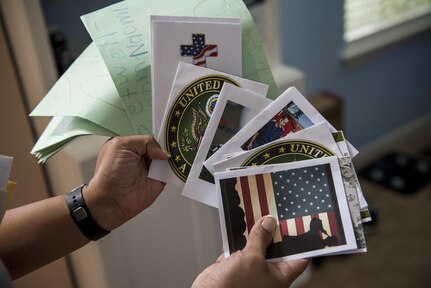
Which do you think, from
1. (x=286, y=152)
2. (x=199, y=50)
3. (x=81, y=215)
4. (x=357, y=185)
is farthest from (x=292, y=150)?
(x=81, y=215)

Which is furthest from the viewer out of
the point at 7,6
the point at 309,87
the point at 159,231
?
the point at 309,87

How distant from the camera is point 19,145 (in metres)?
1.22

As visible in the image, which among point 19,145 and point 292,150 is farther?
point 19,145

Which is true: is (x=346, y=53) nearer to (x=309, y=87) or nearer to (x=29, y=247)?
(x=309, y=87)

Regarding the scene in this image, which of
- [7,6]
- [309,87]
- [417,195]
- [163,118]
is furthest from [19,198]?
[417,195]

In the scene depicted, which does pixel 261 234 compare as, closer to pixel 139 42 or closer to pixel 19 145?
pixel 139 42

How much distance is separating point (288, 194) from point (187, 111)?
0.22 m

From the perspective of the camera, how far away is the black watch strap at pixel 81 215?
876mm

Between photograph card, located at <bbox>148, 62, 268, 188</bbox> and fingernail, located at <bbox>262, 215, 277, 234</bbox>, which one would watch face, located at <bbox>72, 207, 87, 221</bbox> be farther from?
fingernail, located at <bbox>262, 215, 277, 234</bbox>

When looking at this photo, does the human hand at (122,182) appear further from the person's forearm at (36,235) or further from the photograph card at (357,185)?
the photograph card at (357,185)

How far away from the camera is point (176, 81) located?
0.81 metres

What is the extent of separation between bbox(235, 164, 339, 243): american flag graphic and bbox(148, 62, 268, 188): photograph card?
11cm

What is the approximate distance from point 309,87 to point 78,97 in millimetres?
1572

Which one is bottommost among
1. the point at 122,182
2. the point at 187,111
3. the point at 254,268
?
the point at 254,268
